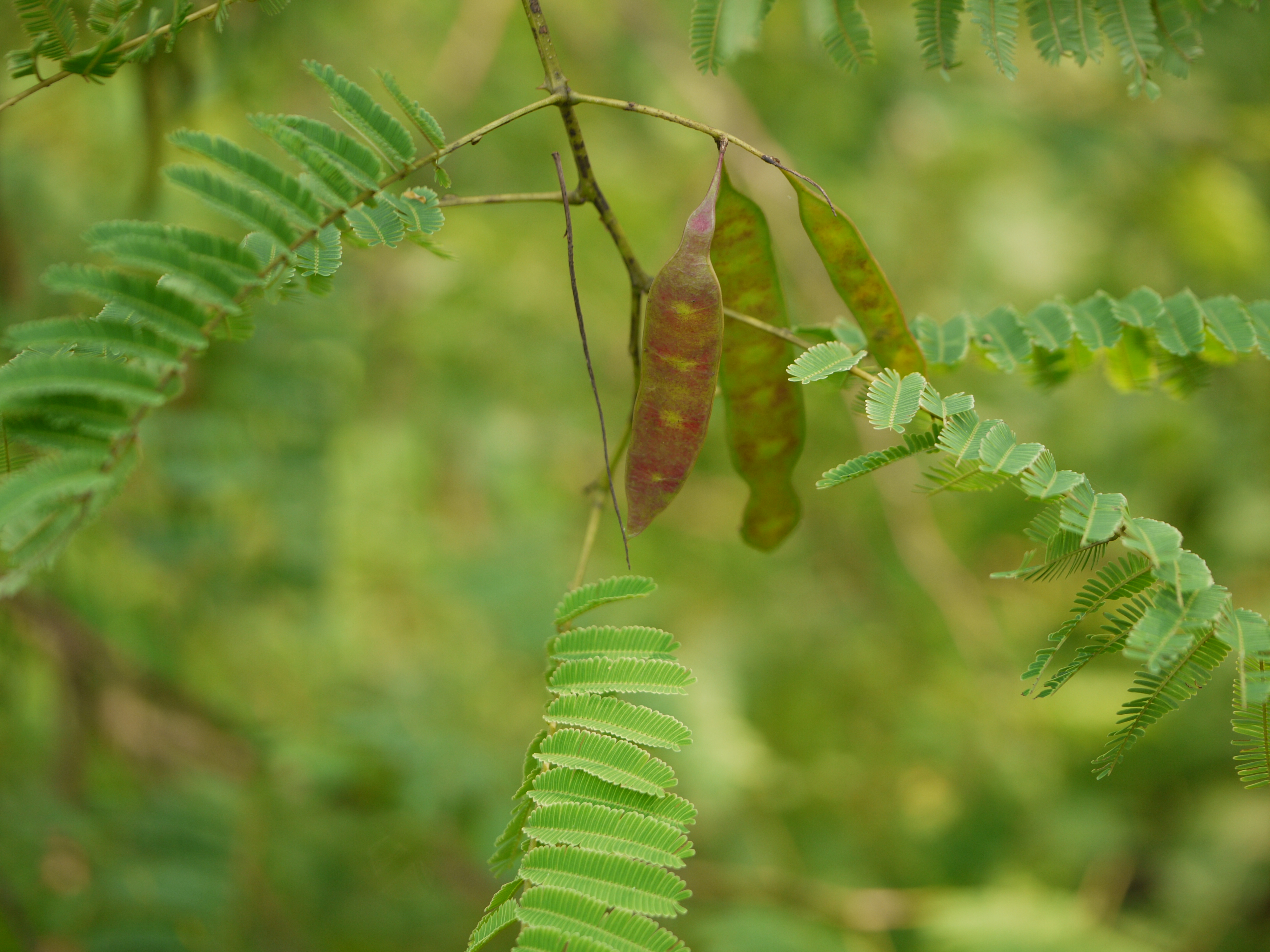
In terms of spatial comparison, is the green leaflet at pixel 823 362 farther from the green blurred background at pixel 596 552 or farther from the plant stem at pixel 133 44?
the green blurred background at pixel 596 552

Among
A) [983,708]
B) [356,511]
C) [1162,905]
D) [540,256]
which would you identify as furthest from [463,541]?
[1162,905]

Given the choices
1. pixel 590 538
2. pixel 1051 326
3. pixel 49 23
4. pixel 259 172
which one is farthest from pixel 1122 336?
pixel 49 23

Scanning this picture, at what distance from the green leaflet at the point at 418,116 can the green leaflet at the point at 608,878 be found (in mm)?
1049

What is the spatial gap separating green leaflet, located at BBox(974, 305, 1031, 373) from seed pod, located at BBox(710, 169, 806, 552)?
1.42 ft

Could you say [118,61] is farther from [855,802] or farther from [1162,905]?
[1162,905]

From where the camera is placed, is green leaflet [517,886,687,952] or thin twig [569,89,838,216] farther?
thin twig [569,89,838,216]

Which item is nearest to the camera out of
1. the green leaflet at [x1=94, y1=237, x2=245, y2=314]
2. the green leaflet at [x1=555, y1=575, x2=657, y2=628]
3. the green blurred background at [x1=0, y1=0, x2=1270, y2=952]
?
the green leaflet at [x1=94, y1=237, x2=245, y2=314]

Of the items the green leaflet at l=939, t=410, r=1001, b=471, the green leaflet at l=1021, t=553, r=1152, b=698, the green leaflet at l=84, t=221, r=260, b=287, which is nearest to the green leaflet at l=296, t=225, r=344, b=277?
the green leaflet at l=84, t=221, r=260, b=287

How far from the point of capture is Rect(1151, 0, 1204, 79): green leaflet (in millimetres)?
1651

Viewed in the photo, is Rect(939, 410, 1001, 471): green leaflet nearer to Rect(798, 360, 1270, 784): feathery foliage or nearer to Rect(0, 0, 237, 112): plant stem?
Rect(798, 360, 1270, 784): feathery foliage

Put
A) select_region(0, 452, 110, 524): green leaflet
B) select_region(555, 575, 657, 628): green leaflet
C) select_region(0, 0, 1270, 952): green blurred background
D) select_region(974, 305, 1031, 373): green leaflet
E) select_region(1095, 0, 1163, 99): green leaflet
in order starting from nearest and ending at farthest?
select_region(0, 452, 110, 524): green leaflet → select_region(555, 575, 657, 628): green leaflet → select_region(1095, 0, 1163, 99): green leaflet → select_region(974, 305, 1031, 373): green leaflet → select_region(0, 0, 1270, 952): green blurred background

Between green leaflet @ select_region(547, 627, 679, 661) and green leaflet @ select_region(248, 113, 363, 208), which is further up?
green leaflet @ select_region(248, 113, 363, 208)

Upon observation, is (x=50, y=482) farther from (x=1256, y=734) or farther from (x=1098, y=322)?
(x=1098, y=322)

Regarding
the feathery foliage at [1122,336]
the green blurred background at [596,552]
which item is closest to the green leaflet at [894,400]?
the feathery foliage at [1122,336]
